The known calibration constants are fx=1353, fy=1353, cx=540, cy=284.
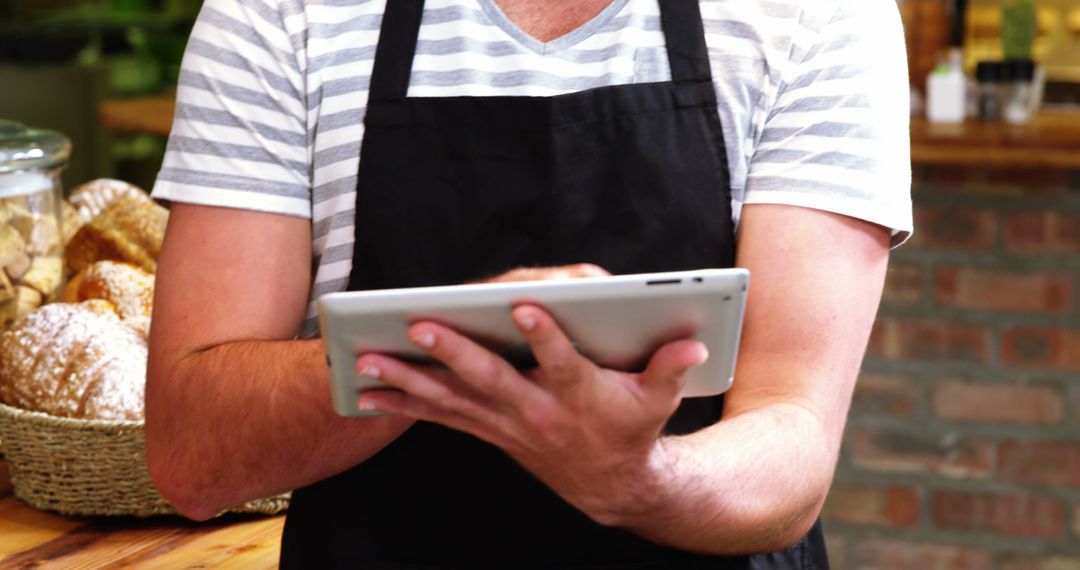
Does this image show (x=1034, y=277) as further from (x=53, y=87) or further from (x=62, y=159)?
(x=53, y=87)

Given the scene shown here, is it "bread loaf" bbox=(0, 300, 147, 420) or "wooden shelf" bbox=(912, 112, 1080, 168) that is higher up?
"bread loaf" bbox=(0, 300, 147, 420)

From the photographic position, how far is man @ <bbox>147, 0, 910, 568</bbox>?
1.08 metres

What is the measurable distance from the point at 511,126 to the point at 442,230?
0.34 ft

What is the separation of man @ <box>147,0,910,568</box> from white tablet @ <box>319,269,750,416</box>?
10.1 inches

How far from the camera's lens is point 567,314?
78 centimetres

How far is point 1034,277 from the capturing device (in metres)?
3.01

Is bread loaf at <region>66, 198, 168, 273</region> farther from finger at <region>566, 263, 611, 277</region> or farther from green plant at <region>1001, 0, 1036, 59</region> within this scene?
green plant at <region>1001, 0, 1036, 59</region>

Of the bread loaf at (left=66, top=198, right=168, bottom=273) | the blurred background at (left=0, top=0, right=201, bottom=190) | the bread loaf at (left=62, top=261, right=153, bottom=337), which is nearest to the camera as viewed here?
the bread loaf at (left=62, top=261, right=153, bottom=337)

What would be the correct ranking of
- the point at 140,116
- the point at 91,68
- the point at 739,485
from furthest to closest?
the point at 91,68, the point at 140,116, the point at 739,485

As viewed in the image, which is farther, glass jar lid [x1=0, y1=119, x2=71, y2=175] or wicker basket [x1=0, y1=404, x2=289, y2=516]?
glass jar lid [x1=0, y1=119, x2=71, y2=175]

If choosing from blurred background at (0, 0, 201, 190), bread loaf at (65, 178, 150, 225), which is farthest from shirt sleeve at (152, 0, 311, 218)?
blurred background at (0, 0, 201, 190)

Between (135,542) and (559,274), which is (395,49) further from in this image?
(135,542)

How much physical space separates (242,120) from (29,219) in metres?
0.64

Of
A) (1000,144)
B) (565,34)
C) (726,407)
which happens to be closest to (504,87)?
(565,34)
